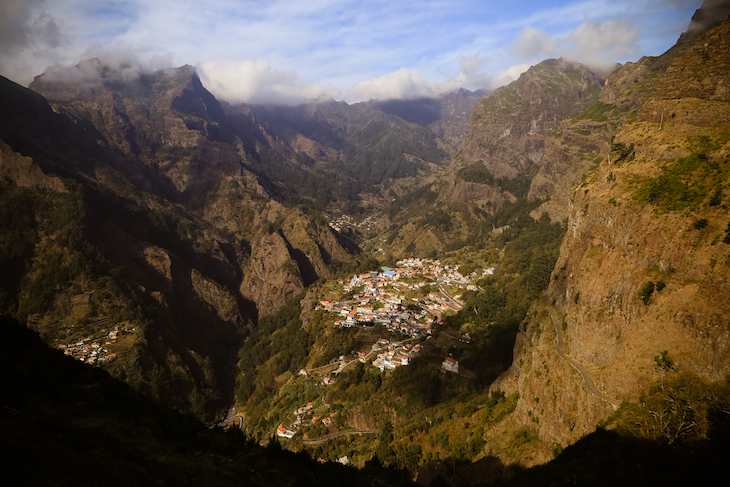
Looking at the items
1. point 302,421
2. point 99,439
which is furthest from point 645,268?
point 302,421

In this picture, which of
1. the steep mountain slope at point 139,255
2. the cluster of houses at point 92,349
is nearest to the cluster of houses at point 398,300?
the steep mountain slope at point 139,255

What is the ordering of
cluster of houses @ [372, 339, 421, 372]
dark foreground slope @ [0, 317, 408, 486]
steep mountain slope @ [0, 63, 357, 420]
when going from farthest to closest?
steep mountain slope @ [0, 63, 357, 420], cluster of houses @ [372, 339, 421, 372], dark foreground slope @ [0, 317, 408, 486]

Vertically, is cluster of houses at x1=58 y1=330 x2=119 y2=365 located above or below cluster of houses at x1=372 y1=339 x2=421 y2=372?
above

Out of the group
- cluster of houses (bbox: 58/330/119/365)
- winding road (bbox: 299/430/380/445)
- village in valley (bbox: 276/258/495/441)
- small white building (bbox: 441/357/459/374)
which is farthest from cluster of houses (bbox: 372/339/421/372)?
cluster of houses (bbox: 58/330/119/365)

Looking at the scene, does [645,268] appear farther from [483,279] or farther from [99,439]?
[483,279]

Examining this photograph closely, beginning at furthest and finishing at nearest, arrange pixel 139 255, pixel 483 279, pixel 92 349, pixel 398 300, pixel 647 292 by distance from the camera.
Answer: pixel 139 255
pixel 483 279
pixel 398 300
pixel 92 349
pixel 647 292

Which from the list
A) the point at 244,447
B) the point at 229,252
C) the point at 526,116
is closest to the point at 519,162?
the point at 526,116

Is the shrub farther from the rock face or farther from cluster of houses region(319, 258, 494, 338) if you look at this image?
cluster of houses region(319, 258, 494, 338)
